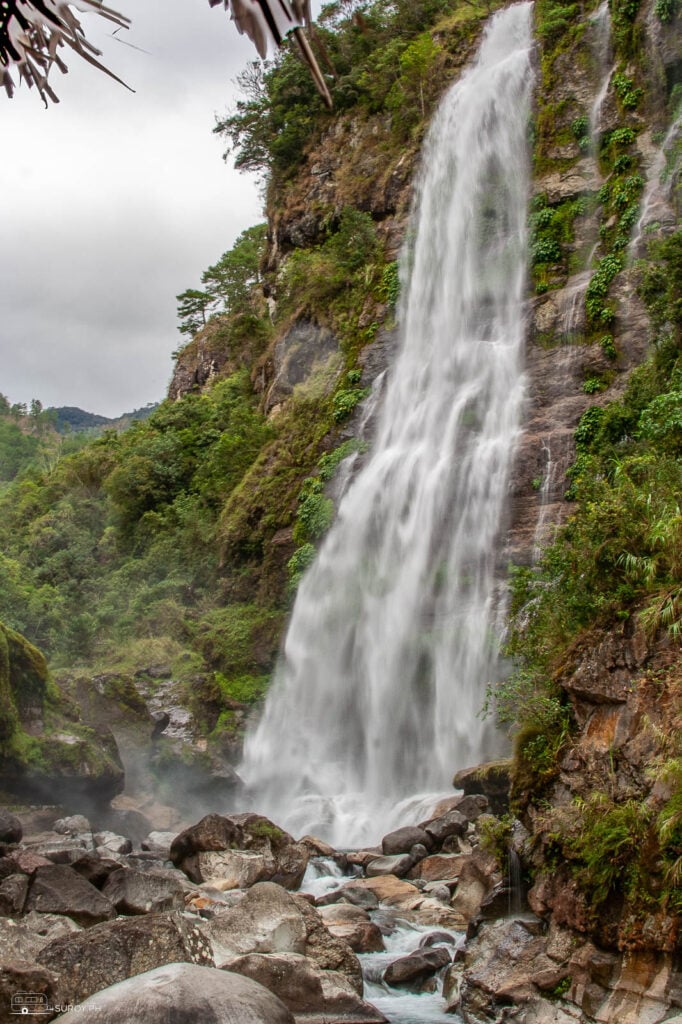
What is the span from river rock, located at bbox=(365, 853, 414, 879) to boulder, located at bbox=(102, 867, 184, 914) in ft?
11.2

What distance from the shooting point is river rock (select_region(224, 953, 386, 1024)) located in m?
7.61

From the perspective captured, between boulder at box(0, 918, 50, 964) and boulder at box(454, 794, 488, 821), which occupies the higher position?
boulder at box(454, 794, 488, 821)

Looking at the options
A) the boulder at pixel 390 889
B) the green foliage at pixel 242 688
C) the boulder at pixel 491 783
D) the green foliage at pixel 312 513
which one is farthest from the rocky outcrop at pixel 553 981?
the green foliage at pixel 312 513

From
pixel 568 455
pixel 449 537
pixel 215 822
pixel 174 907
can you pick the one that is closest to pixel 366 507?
pixel 449 537

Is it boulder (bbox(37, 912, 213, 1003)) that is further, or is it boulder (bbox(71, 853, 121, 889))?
boulder (bbox(71, 853, 121, 889))

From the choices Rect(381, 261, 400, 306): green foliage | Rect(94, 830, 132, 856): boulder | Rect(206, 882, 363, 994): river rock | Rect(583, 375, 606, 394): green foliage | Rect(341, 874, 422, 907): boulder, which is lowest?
Rect(94, 830, 132, 856): boulder

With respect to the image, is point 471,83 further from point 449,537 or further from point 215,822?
point 215,822

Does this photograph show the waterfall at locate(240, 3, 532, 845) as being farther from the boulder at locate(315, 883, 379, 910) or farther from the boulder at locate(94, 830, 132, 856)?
the boulder at locate(315, 883, 379, 910)

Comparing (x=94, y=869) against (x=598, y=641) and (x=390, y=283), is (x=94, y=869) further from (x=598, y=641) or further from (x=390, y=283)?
(x=390, y=283)

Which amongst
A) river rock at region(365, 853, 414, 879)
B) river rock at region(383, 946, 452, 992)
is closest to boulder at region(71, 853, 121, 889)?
river rock at region(383, 946, 452, 992)

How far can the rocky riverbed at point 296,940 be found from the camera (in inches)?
241

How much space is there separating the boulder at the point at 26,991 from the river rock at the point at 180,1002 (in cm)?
125

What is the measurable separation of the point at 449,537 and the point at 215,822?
399 inches

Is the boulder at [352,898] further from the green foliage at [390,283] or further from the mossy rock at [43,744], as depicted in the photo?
the green foliage at [390,283]
